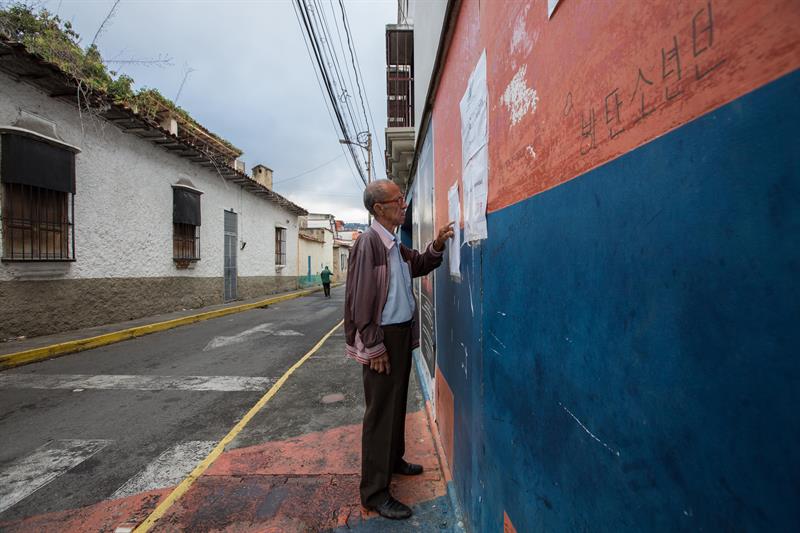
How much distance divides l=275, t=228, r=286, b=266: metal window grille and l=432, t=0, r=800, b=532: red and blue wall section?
62.6 ft

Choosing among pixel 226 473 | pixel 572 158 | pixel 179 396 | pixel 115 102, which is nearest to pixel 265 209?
pixel 115 102

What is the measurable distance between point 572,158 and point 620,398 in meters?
0.51

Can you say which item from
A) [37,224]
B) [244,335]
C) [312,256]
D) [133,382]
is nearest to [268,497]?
[133,382]

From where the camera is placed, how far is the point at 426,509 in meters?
2.22

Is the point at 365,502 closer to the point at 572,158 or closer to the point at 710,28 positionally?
the point at 572,158

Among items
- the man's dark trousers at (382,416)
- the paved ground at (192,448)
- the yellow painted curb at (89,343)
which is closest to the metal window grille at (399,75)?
the paved ground at (192,448)

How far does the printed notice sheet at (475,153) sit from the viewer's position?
4.90 feet

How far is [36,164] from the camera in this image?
6660 mm

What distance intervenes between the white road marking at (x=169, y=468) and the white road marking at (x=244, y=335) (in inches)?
149

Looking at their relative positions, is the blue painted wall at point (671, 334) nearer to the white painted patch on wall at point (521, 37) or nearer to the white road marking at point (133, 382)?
the white painted patch on wall at point (521, 37)

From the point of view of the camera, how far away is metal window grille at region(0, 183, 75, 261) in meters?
6.44

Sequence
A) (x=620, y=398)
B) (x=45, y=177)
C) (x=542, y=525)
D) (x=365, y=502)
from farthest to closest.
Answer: (x=45, y=177)
(x=365, y=502)
(x=542, y=525)
(x=620, y=398)

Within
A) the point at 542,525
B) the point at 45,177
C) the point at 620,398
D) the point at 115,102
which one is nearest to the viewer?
the point at 620,398

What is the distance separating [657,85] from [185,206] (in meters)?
12.4
